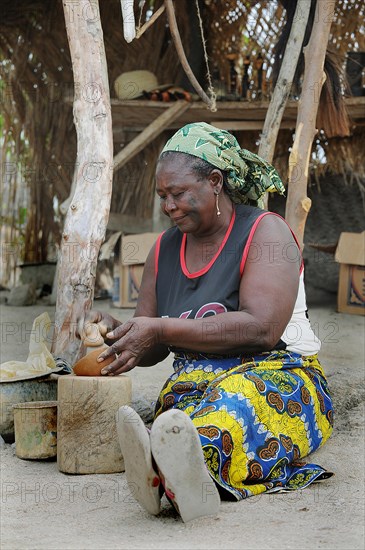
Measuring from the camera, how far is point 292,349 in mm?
2965

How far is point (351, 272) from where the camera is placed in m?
6.59

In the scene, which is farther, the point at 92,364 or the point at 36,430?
the point at 36,430

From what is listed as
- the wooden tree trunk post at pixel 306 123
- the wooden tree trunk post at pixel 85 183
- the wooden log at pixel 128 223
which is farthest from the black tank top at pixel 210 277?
the wooden log at pixel 128 223

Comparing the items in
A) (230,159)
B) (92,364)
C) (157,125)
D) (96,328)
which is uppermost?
(157,125)

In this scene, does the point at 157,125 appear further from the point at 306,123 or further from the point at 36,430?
the point at 36,430

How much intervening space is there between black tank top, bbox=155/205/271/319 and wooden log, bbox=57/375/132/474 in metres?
0.36

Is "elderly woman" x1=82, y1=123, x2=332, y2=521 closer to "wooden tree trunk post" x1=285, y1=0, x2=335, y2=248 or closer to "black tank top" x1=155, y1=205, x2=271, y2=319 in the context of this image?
"black tank top" x1=155, y1=205, x2=271, y2=319

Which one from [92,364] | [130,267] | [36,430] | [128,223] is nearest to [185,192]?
[92,364]

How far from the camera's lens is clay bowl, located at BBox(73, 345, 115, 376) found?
9.20ft

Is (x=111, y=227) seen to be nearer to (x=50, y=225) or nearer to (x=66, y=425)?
(x=50, y=225)

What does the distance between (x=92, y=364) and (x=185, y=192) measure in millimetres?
682

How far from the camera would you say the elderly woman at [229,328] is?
2.57 metres

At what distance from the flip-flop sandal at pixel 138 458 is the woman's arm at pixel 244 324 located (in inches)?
15.9

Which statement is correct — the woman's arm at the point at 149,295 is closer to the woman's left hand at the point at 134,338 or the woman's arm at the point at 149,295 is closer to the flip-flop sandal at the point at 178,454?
the woman's left hand at the point at 134,338
